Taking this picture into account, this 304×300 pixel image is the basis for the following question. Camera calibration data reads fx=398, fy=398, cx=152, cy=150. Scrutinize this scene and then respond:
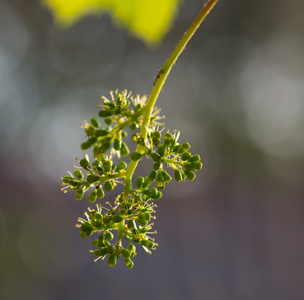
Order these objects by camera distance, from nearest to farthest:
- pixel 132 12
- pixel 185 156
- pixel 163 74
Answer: pixel 163 74
pixel 185 156
pixel 132 12

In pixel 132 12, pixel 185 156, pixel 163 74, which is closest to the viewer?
pixel 163 74

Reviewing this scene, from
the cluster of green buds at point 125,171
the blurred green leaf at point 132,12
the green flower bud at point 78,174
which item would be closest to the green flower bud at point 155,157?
the cluster of green buds at point 125,171

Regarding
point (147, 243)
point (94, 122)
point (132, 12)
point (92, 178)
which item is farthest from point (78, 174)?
point (132, 12)

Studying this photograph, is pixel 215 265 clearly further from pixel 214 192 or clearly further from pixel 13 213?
pixel 13 213

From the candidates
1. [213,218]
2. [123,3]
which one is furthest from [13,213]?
[123,3]

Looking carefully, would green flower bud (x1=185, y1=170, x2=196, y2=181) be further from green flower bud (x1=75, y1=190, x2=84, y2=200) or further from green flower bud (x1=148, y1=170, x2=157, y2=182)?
green flower bud (x1=75, y1=190, x2=84, y2=200)

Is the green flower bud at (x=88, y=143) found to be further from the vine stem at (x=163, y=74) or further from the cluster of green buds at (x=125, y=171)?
the vine stem at (x=163, y=74)

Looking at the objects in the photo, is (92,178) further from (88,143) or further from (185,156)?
(185,156)
